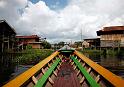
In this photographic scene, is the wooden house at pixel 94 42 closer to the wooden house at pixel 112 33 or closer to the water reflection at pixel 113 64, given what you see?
the wooden house at pixel 112 33

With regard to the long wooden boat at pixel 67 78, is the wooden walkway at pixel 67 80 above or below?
below

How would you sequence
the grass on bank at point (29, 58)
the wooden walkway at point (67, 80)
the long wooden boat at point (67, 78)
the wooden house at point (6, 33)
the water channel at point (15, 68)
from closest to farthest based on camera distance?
the long wooden boat at point (67, 78) < the wooden walkway at point (67, 80) < the water channel at point (15, 68) < the grass on bank at point (29, 58) < the wooden house at point (6, 33)

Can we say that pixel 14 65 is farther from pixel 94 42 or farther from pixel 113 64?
pixel 94 42

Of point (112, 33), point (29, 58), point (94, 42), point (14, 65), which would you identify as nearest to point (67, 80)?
point (14, 65)

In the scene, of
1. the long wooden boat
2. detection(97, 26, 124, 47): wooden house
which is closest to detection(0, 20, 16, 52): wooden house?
detection(97, 26, 124, 47): wooden house

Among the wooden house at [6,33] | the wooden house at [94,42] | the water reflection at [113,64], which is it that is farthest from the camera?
the wooden house at [94,42]

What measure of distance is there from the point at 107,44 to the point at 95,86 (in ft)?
160

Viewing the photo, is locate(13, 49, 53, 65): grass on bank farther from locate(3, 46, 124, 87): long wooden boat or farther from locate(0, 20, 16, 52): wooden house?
locate(3, 46, 124, 87): long wooden boat

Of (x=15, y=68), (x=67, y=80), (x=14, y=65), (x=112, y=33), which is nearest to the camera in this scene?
(x=67, y=80)

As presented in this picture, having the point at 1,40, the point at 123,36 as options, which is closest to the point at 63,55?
the point at 1,40

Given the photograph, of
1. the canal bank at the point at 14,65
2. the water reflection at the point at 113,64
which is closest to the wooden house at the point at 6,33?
the canal bank at the point at 14,65

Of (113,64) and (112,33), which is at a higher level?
(112,33)

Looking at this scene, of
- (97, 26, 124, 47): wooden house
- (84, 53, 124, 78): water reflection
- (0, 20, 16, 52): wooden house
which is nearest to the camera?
(84, 53, 124, 78): water reflection

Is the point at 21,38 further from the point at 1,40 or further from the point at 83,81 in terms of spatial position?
the point at 83,81
